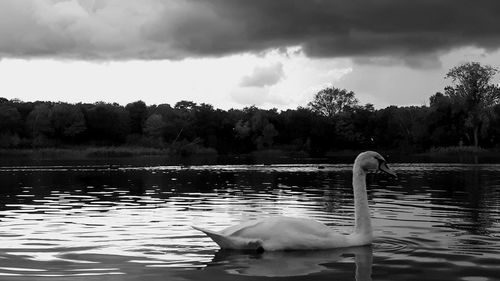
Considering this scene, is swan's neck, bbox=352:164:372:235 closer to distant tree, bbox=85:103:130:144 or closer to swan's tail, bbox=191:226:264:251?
swan's tail, bbox=191:226:264:251

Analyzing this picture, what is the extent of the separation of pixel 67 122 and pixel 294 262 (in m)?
138

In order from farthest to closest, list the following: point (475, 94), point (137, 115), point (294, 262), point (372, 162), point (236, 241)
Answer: point (137, 115), point (475, 94), point (372, 162), point (236, 241), point (294, 262)

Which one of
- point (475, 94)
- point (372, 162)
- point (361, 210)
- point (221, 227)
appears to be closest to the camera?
point (361, 210)

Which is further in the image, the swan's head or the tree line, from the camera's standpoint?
the tree line

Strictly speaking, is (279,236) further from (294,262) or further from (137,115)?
(137,115)

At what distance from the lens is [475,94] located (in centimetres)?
11900

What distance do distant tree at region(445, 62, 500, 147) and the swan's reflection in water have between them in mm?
108629

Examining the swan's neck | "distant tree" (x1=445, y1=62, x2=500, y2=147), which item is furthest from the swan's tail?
"distant tree" (x1=445, y1=62, x2=500, y2=147)

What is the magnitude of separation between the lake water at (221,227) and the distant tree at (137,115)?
134 m

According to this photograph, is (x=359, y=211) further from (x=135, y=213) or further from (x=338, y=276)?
(x=135, y=213)

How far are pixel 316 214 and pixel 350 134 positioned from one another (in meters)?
130

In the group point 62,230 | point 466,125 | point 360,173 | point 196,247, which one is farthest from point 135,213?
point 466,125

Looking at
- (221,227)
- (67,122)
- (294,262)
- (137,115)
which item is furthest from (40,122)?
(294,262)

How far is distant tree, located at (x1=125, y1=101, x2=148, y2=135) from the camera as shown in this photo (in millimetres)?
162600
